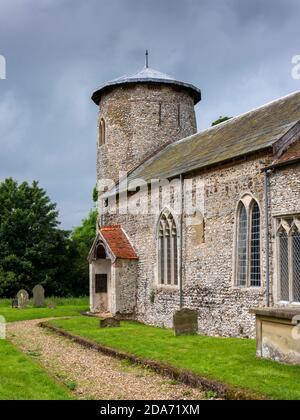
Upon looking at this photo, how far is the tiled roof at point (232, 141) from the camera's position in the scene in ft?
53.3

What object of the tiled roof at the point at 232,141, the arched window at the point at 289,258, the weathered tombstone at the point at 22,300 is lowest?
the weathered tombstone at the point at 22,300

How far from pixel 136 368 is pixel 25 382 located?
8.68 ft

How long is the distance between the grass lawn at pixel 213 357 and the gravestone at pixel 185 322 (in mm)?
353

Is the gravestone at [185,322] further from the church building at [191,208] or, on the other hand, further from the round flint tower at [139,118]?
the round flint tower at [139,118]

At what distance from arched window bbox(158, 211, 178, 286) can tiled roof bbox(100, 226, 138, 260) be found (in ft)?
7.21

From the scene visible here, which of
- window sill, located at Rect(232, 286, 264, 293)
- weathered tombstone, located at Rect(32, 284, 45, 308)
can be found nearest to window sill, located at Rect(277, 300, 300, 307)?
window sill, located at Rect(232, 286, 264, 293)

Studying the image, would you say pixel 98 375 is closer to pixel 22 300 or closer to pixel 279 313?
pixel 279 313

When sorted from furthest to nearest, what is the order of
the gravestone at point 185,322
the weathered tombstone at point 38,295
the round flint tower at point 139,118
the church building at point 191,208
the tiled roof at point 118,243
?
the weathered tombstone at point 38,295 < the round flint tower at point 139,118 < the tiled roof at point 118,243 < the gravestone at point 185,322 < the church building at point 191,208

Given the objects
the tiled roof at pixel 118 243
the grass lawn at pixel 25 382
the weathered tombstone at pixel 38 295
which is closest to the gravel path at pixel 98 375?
the grass lawn at pixel 25 382

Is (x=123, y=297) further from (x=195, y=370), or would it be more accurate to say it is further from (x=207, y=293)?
(x=195, y=370)

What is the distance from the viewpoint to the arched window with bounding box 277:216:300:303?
1404cm

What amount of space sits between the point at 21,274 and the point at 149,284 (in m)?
19.2

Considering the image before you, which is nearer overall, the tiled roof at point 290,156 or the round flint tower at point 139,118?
the tiled roof at point 290,156

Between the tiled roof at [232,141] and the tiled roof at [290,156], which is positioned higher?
the tiled roof at [232,141]
